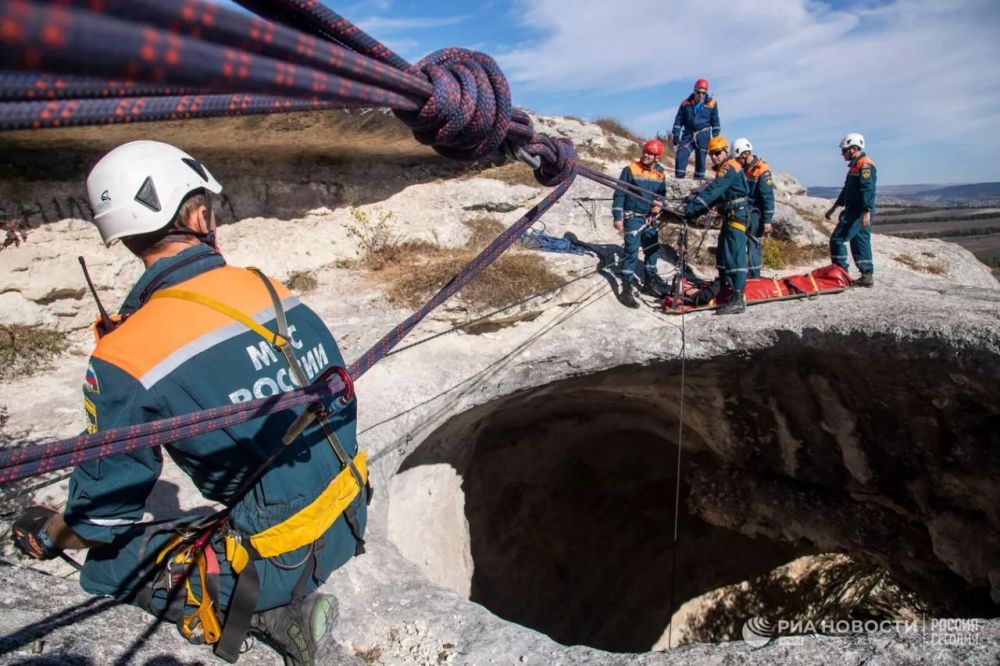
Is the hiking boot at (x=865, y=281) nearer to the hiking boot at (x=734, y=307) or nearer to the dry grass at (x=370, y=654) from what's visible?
the hiking boot at (x=734, y=307)

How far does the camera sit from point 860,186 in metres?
8.38

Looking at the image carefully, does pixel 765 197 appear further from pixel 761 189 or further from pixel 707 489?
pixel 707 489

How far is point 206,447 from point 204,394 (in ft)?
0.81

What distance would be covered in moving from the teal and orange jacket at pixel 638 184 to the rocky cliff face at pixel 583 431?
1.00m

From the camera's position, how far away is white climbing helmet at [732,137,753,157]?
9305 mm

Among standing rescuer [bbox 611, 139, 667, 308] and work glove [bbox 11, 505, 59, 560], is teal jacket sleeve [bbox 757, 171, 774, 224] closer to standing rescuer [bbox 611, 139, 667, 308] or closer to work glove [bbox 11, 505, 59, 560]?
standing rescuer [bbox 611, 139, 667, 308]

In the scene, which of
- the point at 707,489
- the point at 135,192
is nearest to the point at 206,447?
the point at 135,192

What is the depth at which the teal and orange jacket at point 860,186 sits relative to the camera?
8.30 metres

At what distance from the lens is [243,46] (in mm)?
1104

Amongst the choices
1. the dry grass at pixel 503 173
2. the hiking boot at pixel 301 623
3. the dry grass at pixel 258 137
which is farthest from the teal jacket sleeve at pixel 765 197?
the hiking boot at pixel 301 623

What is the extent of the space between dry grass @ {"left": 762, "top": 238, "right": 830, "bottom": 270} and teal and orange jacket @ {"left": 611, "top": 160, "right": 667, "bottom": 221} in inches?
94.8

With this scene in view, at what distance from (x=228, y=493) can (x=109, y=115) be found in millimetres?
1777

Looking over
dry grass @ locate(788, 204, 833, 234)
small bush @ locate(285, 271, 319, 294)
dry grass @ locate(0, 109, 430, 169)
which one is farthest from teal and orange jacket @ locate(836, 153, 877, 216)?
small bush @ locate(285, 271, 319, 294)

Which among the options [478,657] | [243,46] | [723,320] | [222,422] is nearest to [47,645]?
[222,422]
